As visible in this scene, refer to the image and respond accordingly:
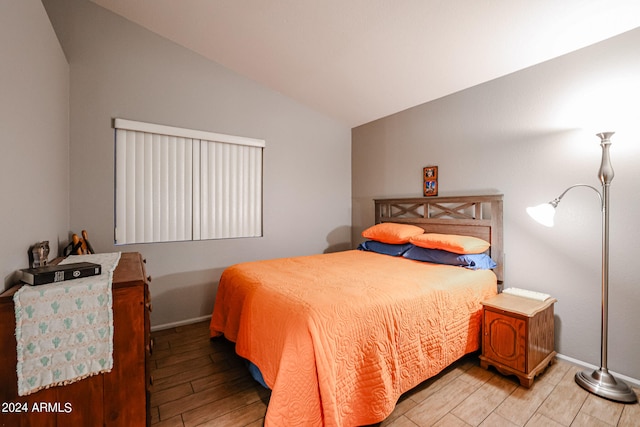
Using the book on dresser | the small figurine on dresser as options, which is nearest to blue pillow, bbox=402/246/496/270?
the book on dresser

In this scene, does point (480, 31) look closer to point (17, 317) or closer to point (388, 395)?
point (388, 395)

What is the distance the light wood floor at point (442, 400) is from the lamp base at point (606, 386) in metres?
0.04

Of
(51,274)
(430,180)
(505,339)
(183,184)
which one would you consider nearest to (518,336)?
(505,339)

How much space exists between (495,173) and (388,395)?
2234 mm

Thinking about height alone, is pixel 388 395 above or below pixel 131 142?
below

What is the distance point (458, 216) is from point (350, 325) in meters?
2.04

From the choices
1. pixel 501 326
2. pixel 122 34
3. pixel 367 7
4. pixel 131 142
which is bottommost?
pixel 501 326

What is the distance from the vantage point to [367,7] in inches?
83.0

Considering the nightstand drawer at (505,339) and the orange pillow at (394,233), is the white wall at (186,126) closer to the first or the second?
the orange pillow at (394,233)

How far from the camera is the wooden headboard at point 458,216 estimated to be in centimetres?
258

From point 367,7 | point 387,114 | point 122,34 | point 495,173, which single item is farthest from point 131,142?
point 495,173

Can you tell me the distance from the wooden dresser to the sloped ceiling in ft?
7.69

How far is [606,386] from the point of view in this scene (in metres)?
1.85

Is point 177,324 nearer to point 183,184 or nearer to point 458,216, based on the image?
point 183,184
